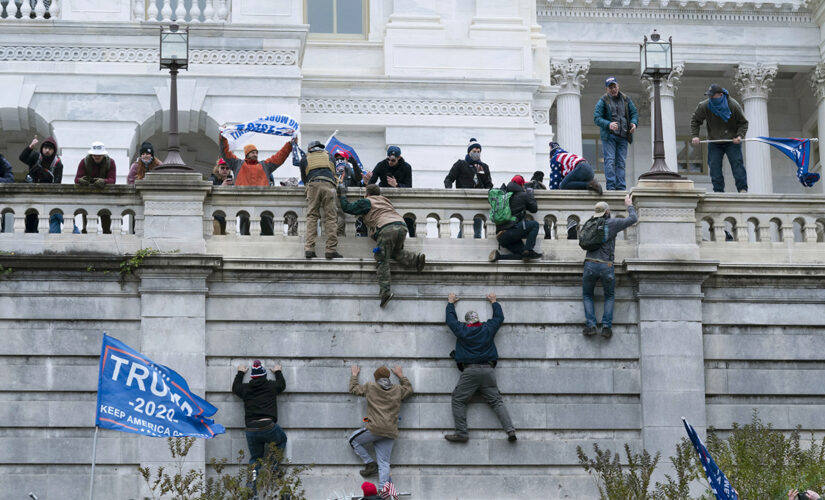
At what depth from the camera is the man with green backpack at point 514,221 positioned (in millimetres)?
33125

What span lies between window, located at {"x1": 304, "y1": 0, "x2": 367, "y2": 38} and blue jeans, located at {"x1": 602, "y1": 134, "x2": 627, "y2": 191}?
12.7 meters

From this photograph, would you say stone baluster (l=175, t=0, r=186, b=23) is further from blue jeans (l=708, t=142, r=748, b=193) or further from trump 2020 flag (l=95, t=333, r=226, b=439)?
trump 2020 flag (l=95, t=333, r=226, b=439)

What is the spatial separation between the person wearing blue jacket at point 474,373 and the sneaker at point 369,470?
134 centimetres

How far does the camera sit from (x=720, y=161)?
118 ft

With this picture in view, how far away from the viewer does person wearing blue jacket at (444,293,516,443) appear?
1275 inches

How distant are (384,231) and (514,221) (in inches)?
91.7

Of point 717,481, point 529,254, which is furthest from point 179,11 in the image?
point 717,481

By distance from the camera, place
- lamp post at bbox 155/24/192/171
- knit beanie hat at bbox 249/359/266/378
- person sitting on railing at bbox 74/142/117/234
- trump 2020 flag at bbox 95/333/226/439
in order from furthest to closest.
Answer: person sitting on railing at bbox 74/142/117/234 → lamp post at bbox 155/24/192/171 → knit beanie hat at bbox 249/359/266/378 → trump 2020 flag at bbox 95/333/226/439

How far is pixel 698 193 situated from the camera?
111ft

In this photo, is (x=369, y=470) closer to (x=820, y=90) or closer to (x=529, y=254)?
(x=529, y=254)

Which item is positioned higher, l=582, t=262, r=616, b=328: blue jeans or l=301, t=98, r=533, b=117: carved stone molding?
l=301, t=98, r=533, b=117: carved stone molding

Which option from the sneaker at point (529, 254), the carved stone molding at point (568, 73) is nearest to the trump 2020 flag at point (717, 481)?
the sneaker at point (529, 254)

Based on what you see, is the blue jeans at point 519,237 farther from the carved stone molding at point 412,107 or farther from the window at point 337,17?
the window at point 337,17

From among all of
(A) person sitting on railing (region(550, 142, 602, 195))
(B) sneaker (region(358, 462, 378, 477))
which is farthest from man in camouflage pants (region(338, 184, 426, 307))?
(A) person sitting on railing (region(550, 142, 602, 195))
